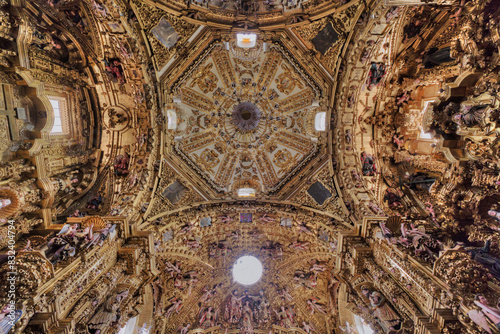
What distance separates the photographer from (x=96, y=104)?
39.4 feet

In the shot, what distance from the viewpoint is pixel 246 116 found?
1497 centimetres

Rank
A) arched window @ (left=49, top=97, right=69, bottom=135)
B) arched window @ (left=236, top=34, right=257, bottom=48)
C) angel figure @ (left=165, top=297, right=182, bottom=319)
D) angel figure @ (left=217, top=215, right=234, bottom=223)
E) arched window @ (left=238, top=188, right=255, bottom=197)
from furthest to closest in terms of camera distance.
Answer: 1. arched window @ (left=238, top=188, right=255, bottom=197)
2. angel figure @ (left=217, top=215, right=234, bottom=223)
3. arched window @ (left=236, top=34, right=257, bottom=48)
4. angel figure @ (left=165, top=297, right=182, bottom=319)
5. arched window @ (left=49, top=97, right=69, bottom=135)

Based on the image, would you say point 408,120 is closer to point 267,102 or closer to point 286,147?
point 286,147

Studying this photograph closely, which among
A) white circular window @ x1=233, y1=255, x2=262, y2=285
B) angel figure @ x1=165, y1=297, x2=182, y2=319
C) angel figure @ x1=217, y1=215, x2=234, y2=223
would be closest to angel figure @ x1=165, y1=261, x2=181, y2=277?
angel figure @ x1=165, y1=297, x2=182, y2=319

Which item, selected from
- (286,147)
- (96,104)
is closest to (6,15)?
(96,104)

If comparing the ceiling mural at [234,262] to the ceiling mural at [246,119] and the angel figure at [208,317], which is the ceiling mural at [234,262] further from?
the ceiling mural at [246,119]

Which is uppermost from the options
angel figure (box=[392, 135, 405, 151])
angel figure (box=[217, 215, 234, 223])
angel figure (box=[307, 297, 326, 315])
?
angel figure (box=[392, 135, 405, 151])

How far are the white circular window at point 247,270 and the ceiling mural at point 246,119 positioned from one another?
499cm

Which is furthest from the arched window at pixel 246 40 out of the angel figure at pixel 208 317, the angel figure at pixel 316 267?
the angel figure at pixel 208 317

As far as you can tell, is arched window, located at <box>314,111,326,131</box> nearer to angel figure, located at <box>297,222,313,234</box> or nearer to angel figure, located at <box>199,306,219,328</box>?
angel figure, located at <box>297,222,313,234</box>

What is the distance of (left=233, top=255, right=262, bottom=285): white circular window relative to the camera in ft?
47.0

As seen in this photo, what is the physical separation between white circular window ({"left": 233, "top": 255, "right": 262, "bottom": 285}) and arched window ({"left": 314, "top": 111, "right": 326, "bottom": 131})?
384 inches

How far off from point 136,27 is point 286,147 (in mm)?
10657

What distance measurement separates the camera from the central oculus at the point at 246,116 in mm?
14875
